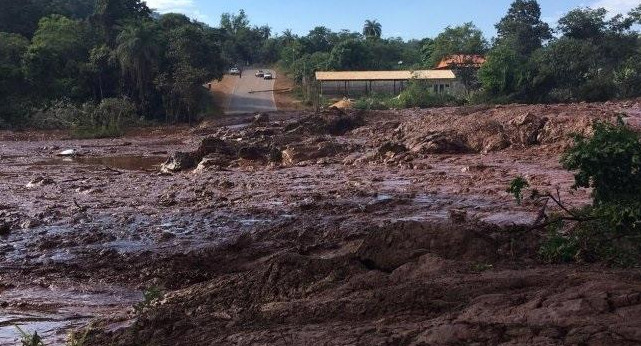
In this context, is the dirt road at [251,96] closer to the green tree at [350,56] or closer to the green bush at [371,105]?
the green tree at [350,56]

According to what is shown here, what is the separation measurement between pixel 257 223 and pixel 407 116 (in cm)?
2342

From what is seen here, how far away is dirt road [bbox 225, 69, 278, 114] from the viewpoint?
49125 millimetres

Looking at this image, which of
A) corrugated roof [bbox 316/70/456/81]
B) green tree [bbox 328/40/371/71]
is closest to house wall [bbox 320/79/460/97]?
corrugated roof [bbox 316/70/456/81]

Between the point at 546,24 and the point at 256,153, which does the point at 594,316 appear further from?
the point at 546,24

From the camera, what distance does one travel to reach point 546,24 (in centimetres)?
5325

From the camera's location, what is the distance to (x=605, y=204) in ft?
23.7

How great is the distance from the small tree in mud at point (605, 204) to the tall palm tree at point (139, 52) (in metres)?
33.7

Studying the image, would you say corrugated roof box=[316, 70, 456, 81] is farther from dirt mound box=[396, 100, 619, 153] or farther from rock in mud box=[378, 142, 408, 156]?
rock in mud box=[378, 142, 408, 156]

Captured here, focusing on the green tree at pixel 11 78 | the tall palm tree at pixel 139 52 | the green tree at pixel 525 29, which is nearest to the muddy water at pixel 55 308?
the tall palm tree at pixel 139 52

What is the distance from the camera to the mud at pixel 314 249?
15.6 ft

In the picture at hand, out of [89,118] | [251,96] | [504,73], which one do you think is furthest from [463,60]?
[89,118]

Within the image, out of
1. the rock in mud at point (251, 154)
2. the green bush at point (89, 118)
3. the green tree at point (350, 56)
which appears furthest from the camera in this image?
the green tree at point (350, 56)

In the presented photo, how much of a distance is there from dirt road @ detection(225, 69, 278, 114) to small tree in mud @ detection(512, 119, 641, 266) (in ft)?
132

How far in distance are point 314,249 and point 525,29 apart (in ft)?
161
